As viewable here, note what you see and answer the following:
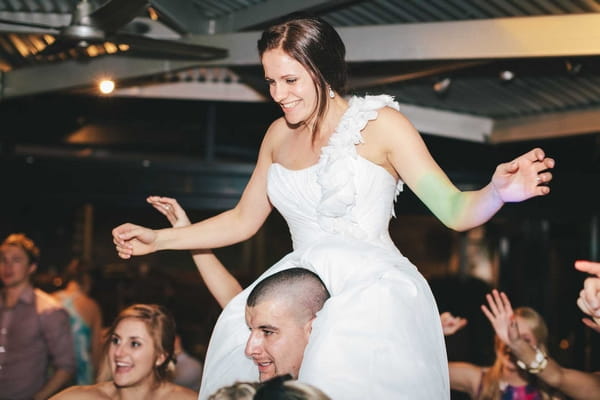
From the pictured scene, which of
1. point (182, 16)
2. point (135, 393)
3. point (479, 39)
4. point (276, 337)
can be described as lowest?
point (135, 393)

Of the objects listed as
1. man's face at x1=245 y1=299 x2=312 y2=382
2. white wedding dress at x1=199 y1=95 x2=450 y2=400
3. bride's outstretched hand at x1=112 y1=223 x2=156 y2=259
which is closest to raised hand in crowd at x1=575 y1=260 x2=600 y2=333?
white wedding dress at x1=199 y1=95 x2=450 y2=400

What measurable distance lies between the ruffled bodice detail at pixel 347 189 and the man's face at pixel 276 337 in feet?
1.05

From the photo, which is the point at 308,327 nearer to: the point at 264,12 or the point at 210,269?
the point at 210,269

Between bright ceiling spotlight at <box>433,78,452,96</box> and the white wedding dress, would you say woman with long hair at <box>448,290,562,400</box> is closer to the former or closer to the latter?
the white wedding dress

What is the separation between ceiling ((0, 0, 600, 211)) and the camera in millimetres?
4055


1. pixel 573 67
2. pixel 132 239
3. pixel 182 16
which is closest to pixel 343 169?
pixel 132 239

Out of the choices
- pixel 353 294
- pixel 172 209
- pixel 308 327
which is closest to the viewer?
pixel 353 294

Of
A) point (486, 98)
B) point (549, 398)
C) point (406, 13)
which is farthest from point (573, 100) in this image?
point (549, 398)

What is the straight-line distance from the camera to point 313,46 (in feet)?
7.55

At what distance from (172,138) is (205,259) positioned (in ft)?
16.2

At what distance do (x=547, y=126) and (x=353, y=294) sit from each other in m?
4.71

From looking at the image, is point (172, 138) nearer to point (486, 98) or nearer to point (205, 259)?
point (486, 98)

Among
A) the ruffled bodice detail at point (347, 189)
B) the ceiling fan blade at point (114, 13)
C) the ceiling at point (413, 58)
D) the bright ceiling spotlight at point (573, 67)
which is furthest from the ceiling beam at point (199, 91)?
the ruffled bodice detail at point (347, 189)

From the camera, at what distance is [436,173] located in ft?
7.45
